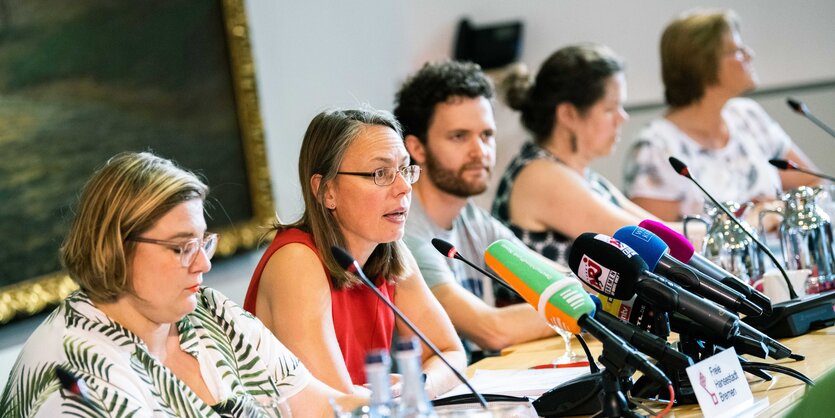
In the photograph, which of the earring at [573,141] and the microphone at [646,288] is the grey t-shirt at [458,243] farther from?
the microphone at [646,288]

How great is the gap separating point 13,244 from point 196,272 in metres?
1.88

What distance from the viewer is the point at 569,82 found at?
3.46m

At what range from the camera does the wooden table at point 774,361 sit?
65.6 inches

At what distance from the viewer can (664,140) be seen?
399 centimetres

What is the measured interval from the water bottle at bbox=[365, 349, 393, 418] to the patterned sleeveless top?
6.73 feet

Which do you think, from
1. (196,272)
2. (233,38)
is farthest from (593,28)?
(196,272)

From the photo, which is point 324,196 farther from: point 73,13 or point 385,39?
point 385,39

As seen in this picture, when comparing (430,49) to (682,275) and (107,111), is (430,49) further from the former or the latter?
(682,275)

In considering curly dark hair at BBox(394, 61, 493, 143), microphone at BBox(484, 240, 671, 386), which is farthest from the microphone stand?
curly dark hair at BBox(394, 61, 493, 143)

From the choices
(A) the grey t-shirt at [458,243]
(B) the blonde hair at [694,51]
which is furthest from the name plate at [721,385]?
(B) the blonde hair at [694,51]

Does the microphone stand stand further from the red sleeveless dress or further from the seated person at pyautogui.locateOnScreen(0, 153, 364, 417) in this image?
the red sleeveless dress

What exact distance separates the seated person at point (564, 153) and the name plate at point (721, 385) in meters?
1.51

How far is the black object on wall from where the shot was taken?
506 centimetres

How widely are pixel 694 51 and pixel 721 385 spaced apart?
2.65 metres
